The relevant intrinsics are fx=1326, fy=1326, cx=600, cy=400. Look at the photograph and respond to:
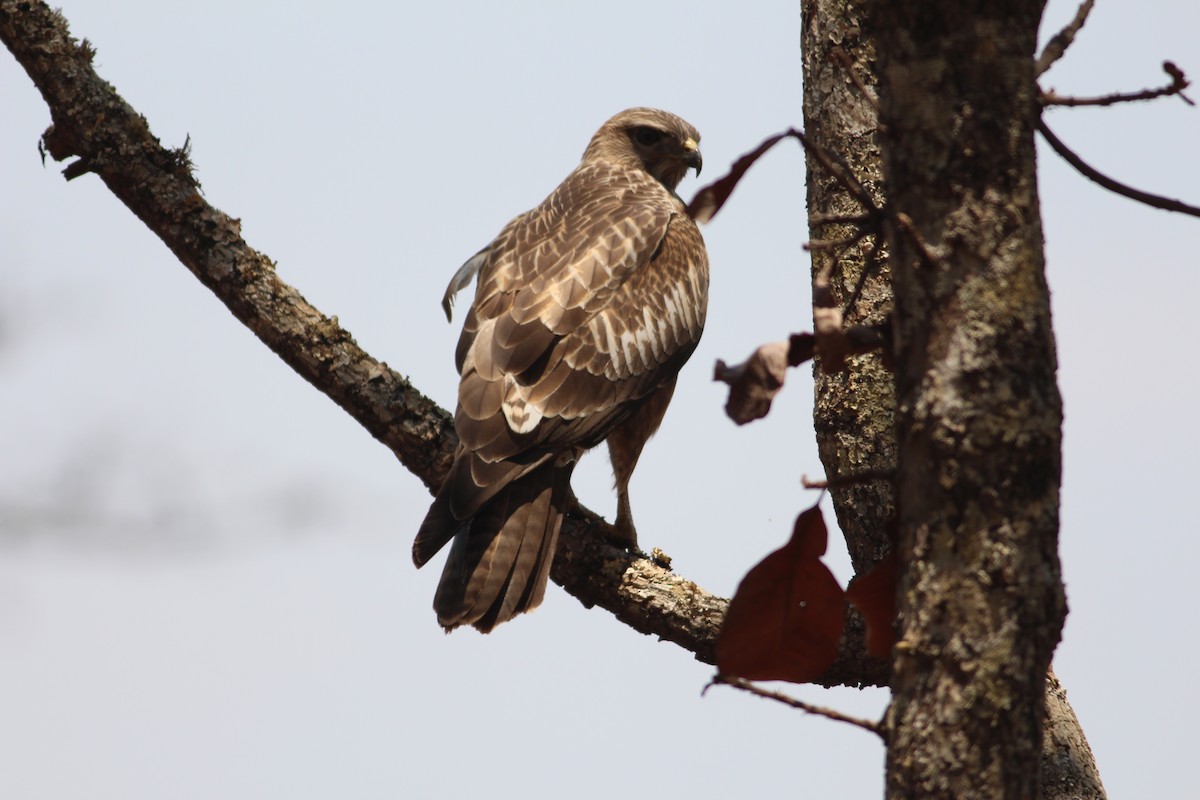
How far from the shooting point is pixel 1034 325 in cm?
168

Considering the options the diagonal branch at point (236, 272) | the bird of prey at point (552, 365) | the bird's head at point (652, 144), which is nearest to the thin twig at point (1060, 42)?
the diagonal branch at point (236, 272)

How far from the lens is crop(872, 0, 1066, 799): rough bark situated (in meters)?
1.66

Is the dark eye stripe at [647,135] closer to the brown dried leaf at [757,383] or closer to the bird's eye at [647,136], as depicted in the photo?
the bird's eye at [647,136]

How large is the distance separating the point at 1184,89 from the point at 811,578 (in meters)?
0.93

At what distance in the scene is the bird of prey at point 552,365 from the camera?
4.24 m

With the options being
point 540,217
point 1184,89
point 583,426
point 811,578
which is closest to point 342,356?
point 583,426

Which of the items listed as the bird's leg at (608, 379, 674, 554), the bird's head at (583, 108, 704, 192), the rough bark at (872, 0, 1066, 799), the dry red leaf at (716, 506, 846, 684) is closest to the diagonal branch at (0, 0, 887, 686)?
the bird's leg at (608, 379, 674, 554)

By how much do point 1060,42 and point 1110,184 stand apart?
0.71 ft

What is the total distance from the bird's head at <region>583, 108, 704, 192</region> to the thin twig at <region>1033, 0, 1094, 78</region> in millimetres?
4437

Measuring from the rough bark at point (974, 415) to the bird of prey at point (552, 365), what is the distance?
2.55 meters

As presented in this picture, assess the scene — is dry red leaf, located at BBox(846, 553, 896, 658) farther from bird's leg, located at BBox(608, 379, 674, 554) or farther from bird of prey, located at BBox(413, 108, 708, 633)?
bird's leg, located at BBox(608, 379, 674, 554)

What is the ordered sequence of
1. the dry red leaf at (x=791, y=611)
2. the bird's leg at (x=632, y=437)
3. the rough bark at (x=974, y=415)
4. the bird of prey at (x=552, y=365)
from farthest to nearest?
1. the bird's leg at (x=632, y=437)
2. the bird of prey at (x=552, y=365)
3. the dry red leaf at (x=791, y=611)
4. the rough bark at (x=974, y=415)

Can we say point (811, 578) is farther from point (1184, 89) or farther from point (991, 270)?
point (1184, 89)

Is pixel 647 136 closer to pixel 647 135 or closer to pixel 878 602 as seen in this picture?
pixel 647 135
